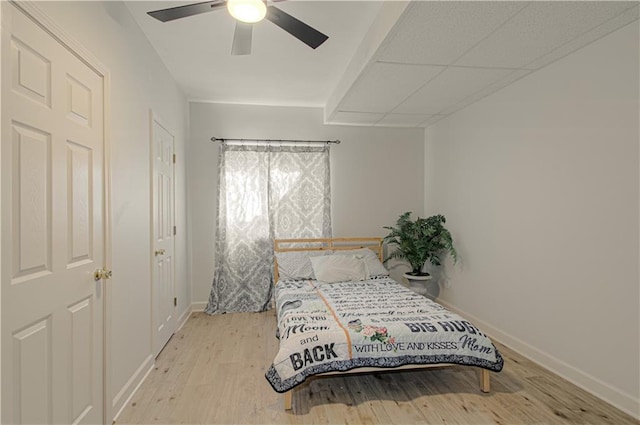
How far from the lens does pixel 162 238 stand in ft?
10.3

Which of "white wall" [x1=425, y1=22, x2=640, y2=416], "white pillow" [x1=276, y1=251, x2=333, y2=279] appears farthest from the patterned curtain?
"white wall" [x1=425, y1=22, x2=640, y2=416]

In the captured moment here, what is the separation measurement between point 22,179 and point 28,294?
463 millimetres

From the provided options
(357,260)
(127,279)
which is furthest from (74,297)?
(357,260)

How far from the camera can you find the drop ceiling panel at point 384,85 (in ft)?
8.99

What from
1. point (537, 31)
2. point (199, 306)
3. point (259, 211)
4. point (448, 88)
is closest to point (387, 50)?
point (537, 31)

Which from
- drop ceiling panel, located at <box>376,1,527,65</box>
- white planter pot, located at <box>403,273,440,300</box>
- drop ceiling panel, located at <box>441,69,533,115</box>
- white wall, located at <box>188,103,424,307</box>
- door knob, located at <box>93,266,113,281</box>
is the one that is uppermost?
drop ceiling panel, located at <box>441,69,533,115</box>

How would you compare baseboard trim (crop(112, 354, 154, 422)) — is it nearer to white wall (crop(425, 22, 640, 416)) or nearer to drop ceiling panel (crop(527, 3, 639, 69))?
white wall (crop(425, 22, 640, 416))

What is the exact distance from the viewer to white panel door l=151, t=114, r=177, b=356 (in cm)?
288

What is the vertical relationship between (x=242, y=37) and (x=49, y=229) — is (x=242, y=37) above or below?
above

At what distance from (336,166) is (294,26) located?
266 cm

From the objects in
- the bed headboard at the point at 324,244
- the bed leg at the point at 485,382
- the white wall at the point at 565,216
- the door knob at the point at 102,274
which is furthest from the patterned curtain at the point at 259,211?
the bed leg at the point at 485,382

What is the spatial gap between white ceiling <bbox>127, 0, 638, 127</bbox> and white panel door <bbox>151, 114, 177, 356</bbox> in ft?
2.70

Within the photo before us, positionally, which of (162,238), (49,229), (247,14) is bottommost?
(162,238)

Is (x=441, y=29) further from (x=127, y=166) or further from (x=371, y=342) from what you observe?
(x=127, y=166)
